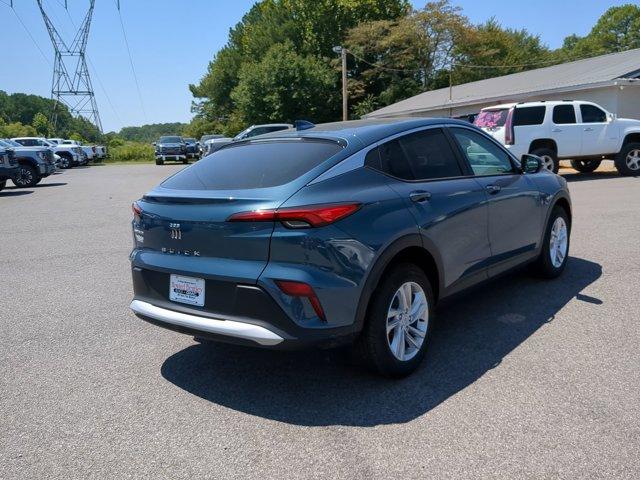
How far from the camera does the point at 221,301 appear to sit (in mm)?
3363

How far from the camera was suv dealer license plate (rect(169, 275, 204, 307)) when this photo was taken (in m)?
3.46

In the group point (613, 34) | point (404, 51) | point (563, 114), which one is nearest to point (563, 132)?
point (563, 114)

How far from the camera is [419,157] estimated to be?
4.17 metres

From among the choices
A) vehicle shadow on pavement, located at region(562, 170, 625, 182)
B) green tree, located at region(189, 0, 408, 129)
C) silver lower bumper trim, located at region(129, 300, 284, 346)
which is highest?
green tree, located at region(189, 0, 408, 129)

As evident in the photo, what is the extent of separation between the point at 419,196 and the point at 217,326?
5.27 ft

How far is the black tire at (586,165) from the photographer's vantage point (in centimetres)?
1798

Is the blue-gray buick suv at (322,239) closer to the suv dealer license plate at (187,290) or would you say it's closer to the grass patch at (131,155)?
the suv dealer license plate at (187,290)

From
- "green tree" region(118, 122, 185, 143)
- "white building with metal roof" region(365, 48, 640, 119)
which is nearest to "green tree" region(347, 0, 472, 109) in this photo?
"white building with metal roof" region(365, 48, 640, 119)

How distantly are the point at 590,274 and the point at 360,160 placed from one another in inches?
144

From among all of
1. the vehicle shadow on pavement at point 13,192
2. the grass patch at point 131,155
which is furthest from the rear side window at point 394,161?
the grass patch at point 131,155

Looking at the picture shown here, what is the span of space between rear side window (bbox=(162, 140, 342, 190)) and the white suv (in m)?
11.9

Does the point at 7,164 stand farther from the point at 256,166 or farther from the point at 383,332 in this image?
the point at 383,332

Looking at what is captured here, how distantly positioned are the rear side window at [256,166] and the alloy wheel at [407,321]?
1.01 metres

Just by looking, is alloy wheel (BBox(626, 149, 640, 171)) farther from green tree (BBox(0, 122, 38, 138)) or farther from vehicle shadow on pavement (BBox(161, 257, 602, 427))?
green tree (BBox(0, 122, 38, 138))
